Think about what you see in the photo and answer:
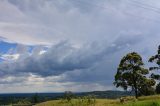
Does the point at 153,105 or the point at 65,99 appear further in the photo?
the point at 65,99

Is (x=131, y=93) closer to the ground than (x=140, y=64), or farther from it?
closer to the ground

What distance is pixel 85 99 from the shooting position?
156 feet

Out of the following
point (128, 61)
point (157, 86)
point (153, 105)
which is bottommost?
point (153, 105)

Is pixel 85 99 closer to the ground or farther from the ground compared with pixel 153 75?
closer to the ground

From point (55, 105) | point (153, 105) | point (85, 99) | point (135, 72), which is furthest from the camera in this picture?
point (135, 72)

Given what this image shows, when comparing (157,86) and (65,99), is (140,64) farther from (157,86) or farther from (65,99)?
(65,99)

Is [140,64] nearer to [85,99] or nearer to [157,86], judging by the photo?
[157,86]

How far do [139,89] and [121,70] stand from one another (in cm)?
592

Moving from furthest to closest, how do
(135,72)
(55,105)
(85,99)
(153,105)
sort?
(135,72), (55,105), (85,99), (153,105)

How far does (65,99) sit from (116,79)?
1058 centimetres

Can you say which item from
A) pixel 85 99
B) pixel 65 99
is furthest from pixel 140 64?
pixel 85 99

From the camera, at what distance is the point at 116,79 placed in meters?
68.9

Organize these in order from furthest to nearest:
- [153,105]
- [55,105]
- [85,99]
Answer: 1. [55,105]
2. [85,99]
3. [153,105]

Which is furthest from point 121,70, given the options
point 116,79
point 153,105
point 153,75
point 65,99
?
point 153,105
